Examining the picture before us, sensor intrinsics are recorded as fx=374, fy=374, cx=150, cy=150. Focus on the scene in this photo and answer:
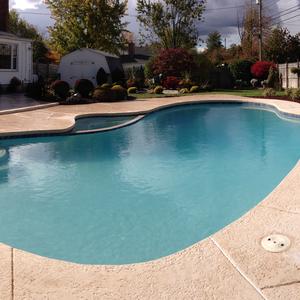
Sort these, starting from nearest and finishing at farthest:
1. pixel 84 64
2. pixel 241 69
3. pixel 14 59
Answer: pixel 14 59 → pixel 84 64 → pixel 241 69

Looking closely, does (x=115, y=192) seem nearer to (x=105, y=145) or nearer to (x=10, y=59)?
(x=105, y=145)

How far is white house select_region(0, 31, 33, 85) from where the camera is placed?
24030 millimetres

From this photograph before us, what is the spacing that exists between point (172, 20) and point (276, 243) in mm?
37330

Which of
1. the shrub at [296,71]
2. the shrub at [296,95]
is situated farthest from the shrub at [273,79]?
the shrub at [296,95]

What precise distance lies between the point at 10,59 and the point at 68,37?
14511 millimetres

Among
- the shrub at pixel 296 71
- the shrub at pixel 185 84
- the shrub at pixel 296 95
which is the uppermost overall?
the shrub at pixel 296 71

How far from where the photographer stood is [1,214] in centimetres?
617

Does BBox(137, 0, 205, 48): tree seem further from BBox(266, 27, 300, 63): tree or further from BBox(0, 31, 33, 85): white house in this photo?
BBox(0, 31, 33, 85): white house

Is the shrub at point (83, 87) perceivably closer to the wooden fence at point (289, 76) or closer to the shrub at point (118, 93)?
the shrub at point (118, 93)

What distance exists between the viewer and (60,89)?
66.0 ft

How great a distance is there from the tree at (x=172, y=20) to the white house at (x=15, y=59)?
16481 millimetres

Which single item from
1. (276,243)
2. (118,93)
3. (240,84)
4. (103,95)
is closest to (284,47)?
(240,84)

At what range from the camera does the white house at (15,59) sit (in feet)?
78.8

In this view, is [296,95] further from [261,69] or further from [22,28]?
[22,28]
